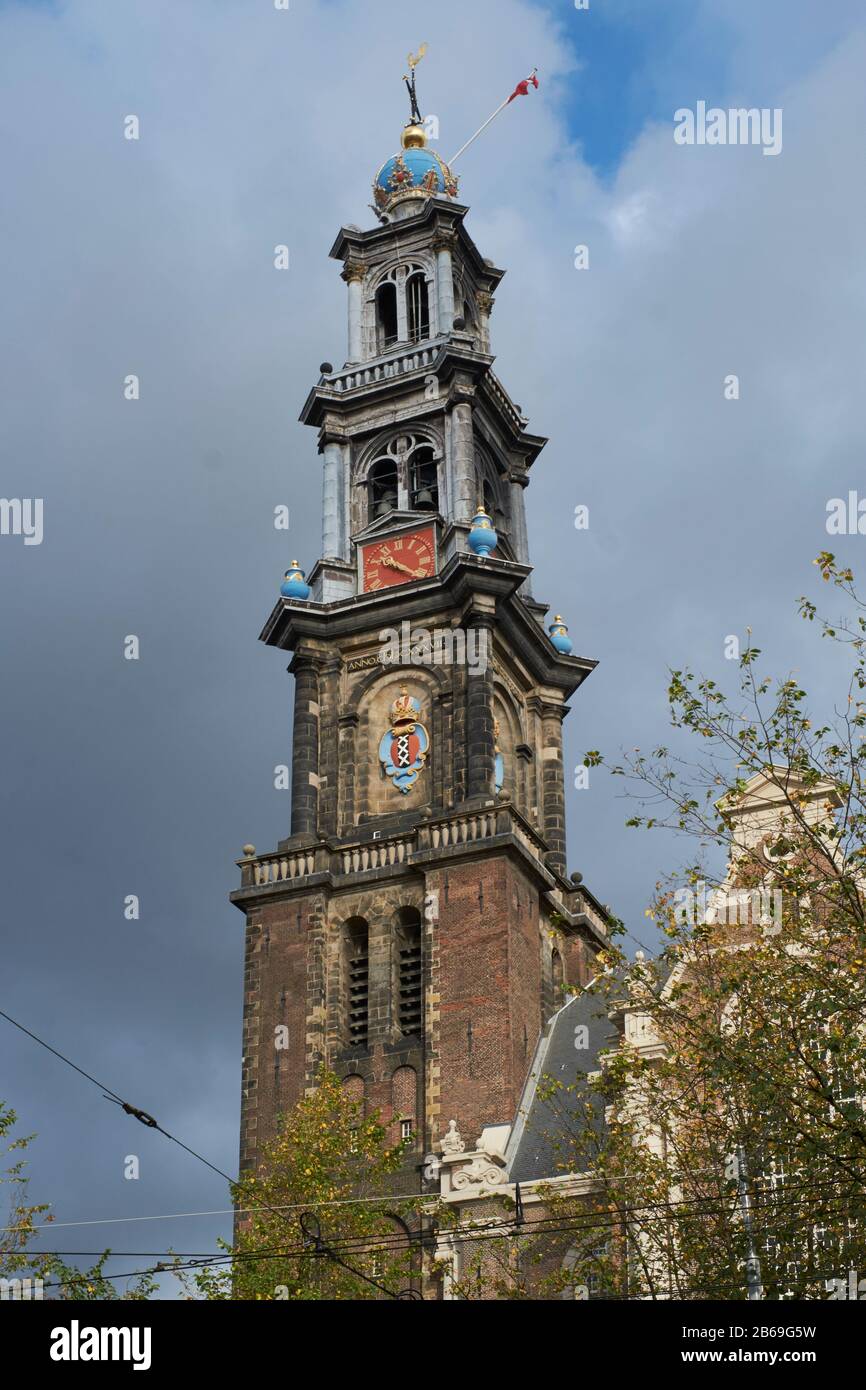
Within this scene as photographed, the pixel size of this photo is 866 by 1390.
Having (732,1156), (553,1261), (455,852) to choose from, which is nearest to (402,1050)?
(455,852)

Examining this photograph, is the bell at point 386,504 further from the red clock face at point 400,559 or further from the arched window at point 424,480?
the red clock face at point 400,559

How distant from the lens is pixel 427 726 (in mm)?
60312

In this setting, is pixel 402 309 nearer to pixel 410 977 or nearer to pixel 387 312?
pixel 387 312

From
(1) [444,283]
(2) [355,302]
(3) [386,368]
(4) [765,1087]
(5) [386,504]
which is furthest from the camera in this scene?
(2) [355,302]

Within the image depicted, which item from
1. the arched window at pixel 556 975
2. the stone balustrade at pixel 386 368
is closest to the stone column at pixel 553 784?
the arched window at pixel 556 975

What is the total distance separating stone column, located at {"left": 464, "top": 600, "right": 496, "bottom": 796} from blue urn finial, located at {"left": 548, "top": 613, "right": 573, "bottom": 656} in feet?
18.1

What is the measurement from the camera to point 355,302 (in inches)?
2847

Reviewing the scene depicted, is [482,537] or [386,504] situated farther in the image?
[386,504]

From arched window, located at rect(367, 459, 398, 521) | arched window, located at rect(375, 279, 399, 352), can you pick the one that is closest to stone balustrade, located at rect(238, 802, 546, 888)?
arched window, located at rect(367, 459, 398, 521)

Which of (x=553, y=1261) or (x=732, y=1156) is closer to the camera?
(x=732, y=1156)

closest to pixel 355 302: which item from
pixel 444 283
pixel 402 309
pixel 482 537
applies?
pixel 402 309

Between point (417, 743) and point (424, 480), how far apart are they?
1223cm
